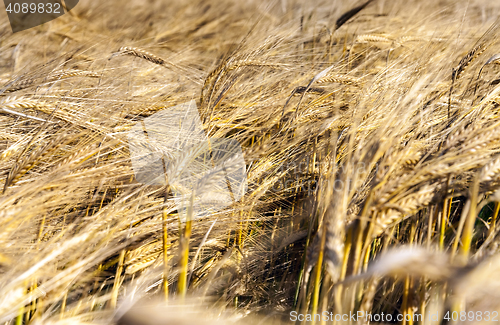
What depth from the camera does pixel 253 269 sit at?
107cm

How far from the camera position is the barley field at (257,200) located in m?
0.58

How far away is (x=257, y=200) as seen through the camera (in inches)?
44.0

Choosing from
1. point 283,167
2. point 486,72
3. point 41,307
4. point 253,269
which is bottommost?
point 41,307

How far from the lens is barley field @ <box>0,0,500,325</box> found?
1.90ft

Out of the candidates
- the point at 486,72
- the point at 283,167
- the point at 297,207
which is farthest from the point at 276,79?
the point at 486,72

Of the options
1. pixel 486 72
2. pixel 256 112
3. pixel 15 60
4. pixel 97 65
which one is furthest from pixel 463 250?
pixel 15 60

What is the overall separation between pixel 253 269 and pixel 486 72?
3.96 ft

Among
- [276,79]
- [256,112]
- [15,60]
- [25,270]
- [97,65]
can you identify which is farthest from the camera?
[15,60]

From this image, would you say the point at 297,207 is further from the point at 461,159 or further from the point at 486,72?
the point at 486,72

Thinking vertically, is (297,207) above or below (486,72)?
below

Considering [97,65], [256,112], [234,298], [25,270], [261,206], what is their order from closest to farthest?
[25,270] < [234,298] < [261,206] < [256,112] < [97,65]

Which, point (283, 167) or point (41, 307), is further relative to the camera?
point (283, 167)

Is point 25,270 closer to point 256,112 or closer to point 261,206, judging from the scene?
point 261,206

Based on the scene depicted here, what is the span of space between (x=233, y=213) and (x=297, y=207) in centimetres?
27
